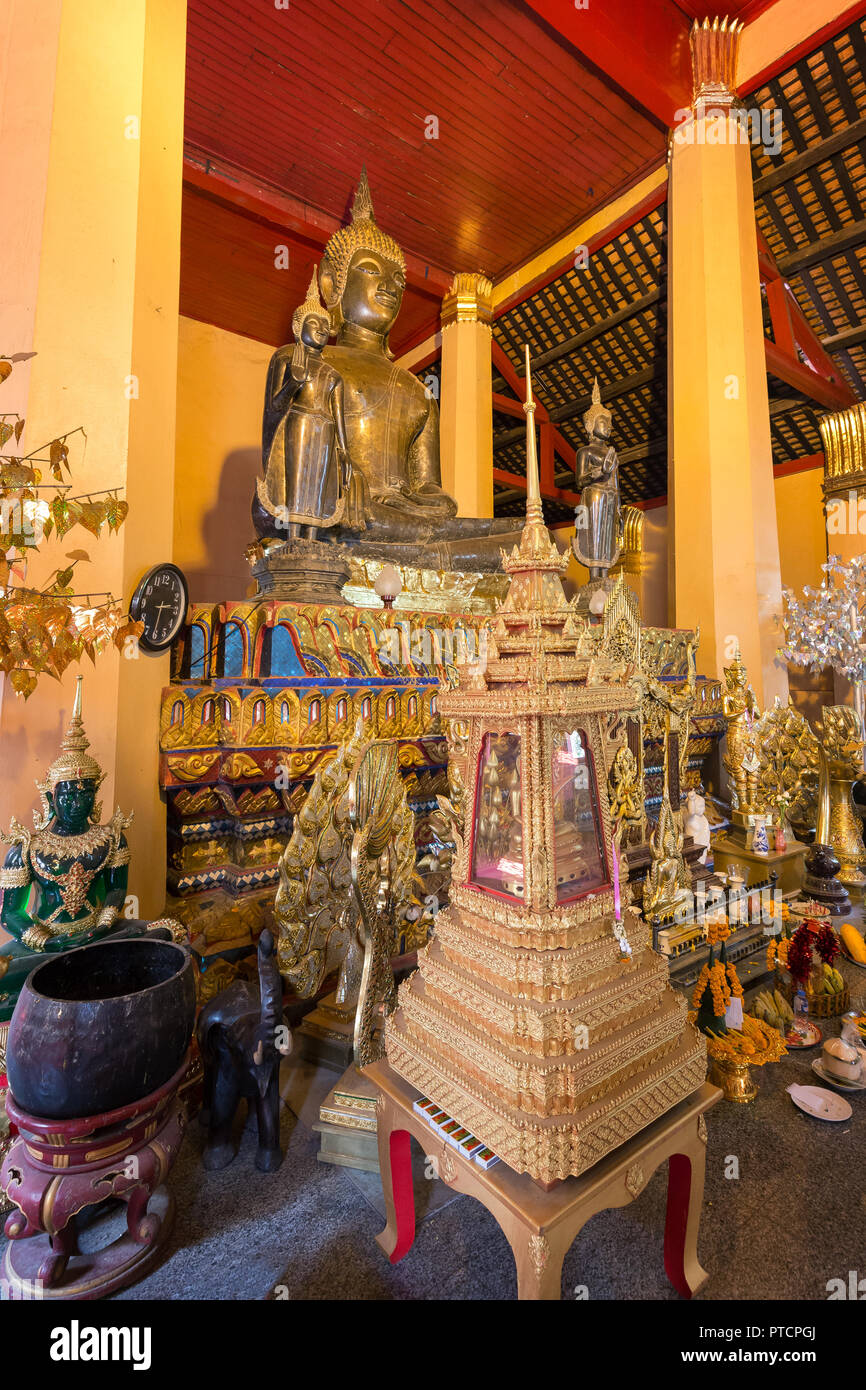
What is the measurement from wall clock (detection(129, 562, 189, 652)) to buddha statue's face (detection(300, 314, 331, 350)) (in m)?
1.66

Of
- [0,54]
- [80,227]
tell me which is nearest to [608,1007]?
[80,227]

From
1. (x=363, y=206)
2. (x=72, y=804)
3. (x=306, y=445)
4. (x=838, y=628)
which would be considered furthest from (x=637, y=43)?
(x=72, y=804)

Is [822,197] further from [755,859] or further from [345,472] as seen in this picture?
[755,859]

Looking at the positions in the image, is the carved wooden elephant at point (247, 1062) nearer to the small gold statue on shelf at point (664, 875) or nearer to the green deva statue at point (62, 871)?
the green deva statue at point (62, 871)

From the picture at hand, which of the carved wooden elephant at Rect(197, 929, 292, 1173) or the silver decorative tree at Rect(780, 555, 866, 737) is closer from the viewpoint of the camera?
the carved wooden elephant at Rect(197, 929, 292, 1173)

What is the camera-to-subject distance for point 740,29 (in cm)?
523

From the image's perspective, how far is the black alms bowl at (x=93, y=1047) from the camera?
1280 millimetres

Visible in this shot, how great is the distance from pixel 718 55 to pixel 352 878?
7.50 metres

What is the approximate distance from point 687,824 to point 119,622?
3.04 metres

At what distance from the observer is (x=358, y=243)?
5.37m

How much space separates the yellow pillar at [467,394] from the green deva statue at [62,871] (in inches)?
229

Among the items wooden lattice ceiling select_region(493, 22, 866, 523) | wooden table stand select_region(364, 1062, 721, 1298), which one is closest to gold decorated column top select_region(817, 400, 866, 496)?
wooden lattice ceiling select_region(493, 22, 866, 523)

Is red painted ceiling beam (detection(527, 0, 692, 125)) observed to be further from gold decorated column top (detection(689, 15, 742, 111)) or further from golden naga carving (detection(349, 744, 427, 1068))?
golden naga carving (detection(349, 744, 427, 1068))

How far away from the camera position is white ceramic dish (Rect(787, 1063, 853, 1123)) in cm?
192
